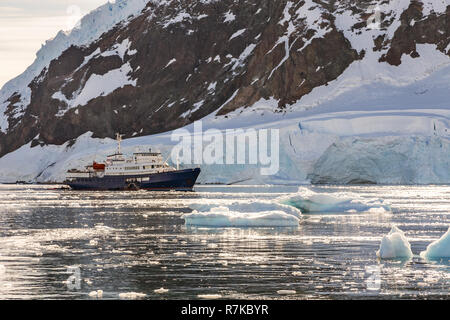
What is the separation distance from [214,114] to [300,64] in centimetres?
1844

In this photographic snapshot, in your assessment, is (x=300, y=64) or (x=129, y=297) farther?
(x=300, y=64)

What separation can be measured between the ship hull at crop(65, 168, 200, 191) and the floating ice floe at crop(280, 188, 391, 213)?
170 ft

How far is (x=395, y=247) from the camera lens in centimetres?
3136

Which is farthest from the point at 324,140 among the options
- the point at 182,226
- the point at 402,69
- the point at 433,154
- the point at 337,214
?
the point at 182,226

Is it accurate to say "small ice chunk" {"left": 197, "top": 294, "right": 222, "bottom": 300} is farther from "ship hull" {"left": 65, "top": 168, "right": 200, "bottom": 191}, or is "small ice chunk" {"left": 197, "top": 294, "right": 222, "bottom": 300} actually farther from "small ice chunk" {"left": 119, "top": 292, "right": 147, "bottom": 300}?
"ship hull" {"left": 65, "top": 168, "right": 200, "bottom": 191}

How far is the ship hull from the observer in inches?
4321

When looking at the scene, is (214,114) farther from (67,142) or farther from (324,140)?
(324,140)

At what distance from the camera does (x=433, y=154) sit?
4190 inches

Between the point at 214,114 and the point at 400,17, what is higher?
the point at 400,17

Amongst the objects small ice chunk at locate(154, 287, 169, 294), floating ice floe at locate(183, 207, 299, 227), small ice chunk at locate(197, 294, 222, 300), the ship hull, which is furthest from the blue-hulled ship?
small ice chunk at locate(197, 294, 222, 300)

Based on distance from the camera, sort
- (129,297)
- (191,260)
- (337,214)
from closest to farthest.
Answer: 1. (129,297)
2. (191,260)
3. (337,214)

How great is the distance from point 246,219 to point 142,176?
6878 centimetres

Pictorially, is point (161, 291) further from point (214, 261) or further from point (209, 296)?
point (214, 261)

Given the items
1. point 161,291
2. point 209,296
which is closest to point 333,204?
point 161,291
